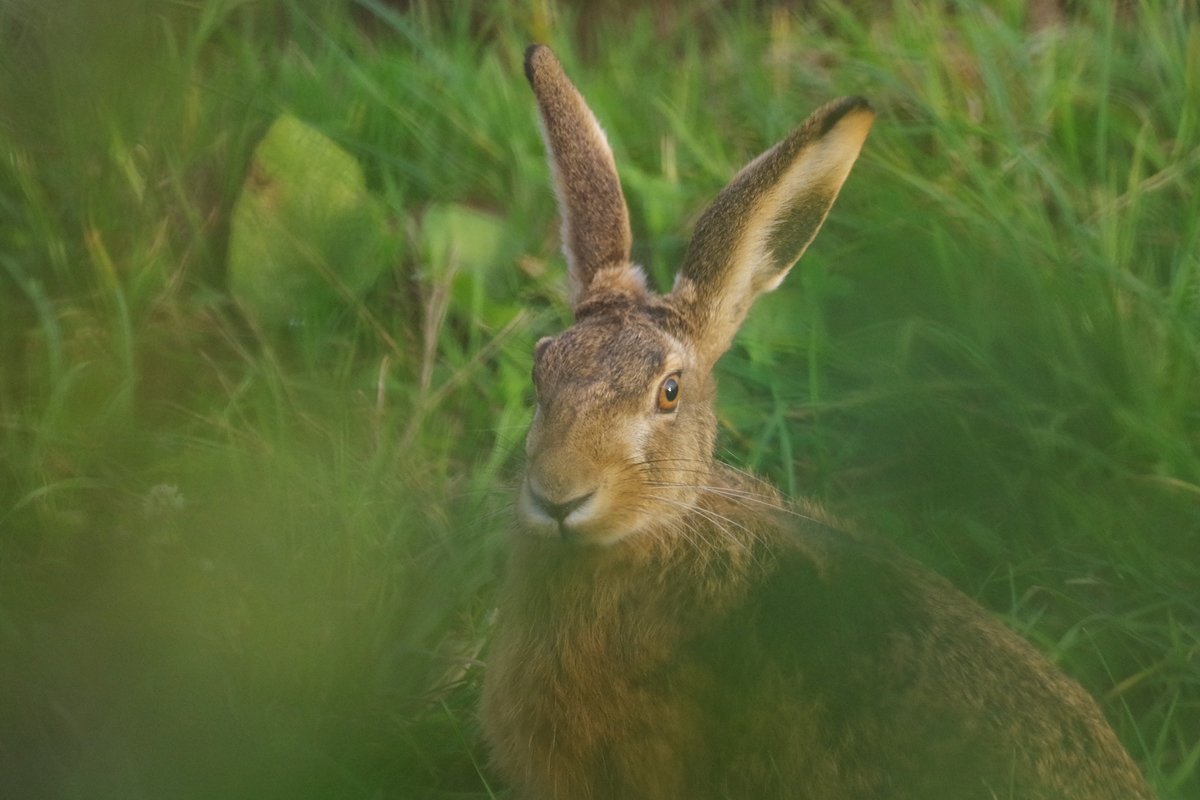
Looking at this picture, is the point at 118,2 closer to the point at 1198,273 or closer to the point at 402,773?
the point at 402,773

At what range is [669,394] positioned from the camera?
292 cm

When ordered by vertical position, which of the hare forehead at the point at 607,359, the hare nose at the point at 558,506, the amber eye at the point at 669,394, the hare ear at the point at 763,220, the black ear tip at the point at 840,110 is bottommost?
the hare nose at the point at 558,506

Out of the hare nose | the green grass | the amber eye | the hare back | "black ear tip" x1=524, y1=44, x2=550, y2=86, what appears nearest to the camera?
the green grass

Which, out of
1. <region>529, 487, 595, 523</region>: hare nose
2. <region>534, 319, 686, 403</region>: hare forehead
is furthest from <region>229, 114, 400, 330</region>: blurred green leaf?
<region>529, 487, 595, 523</region>: hare nose

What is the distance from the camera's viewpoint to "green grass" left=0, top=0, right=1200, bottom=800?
6.27ft

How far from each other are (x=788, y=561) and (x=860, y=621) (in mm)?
252

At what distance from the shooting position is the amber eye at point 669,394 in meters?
2.89

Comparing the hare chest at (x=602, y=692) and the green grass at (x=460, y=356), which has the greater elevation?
the green grass at (x=460, y=356)

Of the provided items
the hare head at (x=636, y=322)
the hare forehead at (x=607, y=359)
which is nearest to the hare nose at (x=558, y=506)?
the hare head at (x=636, y=322)

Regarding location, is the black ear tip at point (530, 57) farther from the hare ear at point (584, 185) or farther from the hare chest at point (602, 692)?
the hare chest at point (602, 692)

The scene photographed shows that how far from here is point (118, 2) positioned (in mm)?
1493

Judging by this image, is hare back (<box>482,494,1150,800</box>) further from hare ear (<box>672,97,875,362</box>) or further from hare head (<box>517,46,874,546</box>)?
hare ear (<box>672,97,875,362</box>)

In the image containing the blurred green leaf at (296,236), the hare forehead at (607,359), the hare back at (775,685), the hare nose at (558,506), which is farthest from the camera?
the blurred green leaf at (296,236)

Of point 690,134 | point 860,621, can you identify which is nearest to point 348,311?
point 690,134
